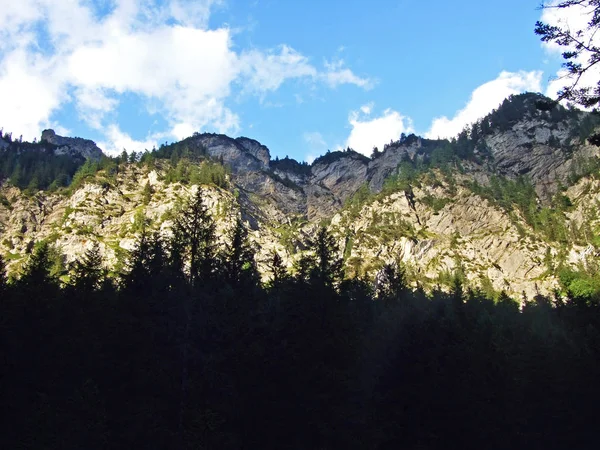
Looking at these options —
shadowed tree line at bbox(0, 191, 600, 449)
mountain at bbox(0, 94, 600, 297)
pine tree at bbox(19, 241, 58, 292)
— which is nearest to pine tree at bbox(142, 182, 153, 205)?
mountain at bbox(0, 94, 600, 297)

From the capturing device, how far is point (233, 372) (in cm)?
2509

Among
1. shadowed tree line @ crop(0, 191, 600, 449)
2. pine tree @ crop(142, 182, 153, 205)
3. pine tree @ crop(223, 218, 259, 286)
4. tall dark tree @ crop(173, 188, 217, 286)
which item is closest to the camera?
shadowed tree line @ crop(0, 191, 600, 449)

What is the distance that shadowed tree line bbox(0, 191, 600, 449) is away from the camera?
903 inches

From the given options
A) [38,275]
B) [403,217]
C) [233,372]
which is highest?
[403,217]

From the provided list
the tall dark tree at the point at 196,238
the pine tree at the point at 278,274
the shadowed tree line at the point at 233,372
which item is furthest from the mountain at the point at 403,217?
the tall dark tree at the point at 196,238

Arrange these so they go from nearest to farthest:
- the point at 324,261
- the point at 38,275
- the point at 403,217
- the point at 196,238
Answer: the point at 38,275
the point at 324,261
the point at 196,238
the point at 403,217

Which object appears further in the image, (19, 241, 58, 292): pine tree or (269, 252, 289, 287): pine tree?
(269, 252, 289, 287): pine tree

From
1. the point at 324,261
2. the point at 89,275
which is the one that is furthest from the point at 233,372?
the point at 89,275

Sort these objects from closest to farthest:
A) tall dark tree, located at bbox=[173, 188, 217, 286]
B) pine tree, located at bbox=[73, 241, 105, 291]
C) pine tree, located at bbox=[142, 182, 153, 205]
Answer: tall dark tree, located at bbox=[173, 188, 217, 286], pine tree, located at bbox=[73, 241, 105, 291], pine tree, located at bbox=[142, 182, 153, 205]

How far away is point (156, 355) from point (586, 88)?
25.8m

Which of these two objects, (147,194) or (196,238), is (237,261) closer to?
(196,238)

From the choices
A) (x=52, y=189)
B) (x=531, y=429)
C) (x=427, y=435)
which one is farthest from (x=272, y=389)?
(x=52, y=189)

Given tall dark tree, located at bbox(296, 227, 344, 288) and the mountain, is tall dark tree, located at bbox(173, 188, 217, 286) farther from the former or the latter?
the mountain

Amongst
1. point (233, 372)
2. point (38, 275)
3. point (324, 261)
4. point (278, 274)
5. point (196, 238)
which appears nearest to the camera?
point (233, 372)
